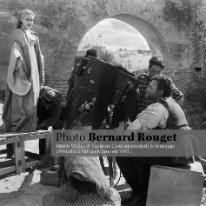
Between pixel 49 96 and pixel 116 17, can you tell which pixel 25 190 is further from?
pixel 116 17

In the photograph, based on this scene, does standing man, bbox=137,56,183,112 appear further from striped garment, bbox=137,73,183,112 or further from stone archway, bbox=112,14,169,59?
stone archway, bbox=112,14,169,59

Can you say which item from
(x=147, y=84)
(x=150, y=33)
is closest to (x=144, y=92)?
(x=147, y=84)

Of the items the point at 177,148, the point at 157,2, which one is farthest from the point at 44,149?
the point at 157,2

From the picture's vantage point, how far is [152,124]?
3111 mm

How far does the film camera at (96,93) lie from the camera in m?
→ 3.44

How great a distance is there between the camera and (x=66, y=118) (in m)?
3.57

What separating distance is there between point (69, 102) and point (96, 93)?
31cm

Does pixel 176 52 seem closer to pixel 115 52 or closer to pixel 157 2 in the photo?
pixel 157 2

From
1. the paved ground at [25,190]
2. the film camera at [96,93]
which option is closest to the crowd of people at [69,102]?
the film camera at [96,93]

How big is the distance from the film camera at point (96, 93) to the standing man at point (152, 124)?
0.98ft

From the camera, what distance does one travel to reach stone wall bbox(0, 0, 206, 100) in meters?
8.08

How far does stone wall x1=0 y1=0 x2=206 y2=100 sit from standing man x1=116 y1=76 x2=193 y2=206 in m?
5.37

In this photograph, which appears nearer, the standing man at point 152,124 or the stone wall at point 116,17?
the standing man at point 152,124

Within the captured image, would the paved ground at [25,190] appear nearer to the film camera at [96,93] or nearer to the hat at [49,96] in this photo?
the film camera at [96,93]
